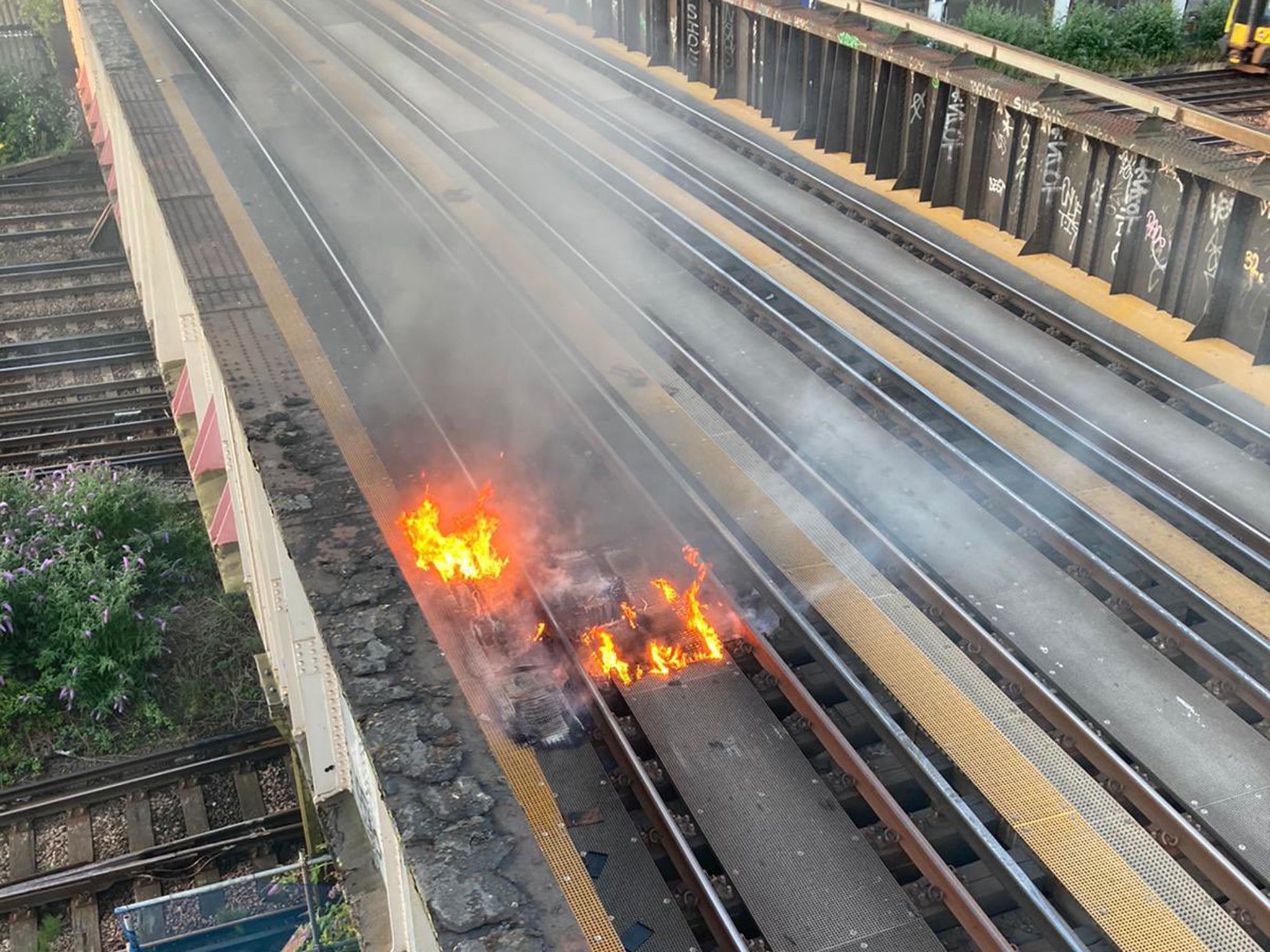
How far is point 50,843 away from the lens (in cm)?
1394

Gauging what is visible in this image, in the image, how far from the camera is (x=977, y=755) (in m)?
8.48

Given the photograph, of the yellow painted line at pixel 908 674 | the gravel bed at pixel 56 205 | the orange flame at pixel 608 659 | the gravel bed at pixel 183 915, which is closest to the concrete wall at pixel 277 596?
the orange flame at pixel 608 659

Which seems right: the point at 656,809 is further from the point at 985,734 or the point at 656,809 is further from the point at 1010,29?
the point at 1010,29

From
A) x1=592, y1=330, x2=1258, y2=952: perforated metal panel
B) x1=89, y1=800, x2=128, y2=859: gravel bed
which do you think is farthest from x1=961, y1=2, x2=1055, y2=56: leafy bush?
x1=89, y1=800, x2=128, y2=859: gravel bed

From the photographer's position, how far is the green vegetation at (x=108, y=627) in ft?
51.5

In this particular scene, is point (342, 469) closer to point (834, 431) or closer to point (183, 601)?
point (834, 431)

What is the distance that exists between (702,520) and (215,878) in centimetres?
714

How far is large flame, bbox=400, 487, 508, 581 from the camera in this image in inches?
405

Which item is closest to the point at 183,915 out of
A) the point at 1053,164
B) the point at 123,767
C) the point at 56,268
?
the point at 123,767

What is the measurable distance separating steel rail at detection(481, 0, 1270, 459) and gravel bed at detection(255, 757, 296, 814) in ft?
35.3

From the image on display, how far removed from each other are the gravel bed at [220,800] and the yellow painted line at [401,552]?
5.44 metres

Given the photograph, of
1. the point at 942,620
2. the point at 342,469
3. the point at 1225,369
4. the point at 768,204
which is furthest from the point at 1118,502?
the point at 768,204

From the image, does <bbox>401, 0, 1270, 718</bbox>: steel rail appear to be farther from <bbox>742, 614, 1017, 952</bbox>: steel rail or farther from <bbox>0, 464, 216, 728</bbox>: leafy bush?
<bbox>0, 464, 216, 728</bbox>: leafy bush

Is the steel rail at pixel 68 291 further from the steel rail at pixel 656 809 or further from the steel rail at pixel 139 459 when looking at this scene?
the steel rail at pixel 656 809
